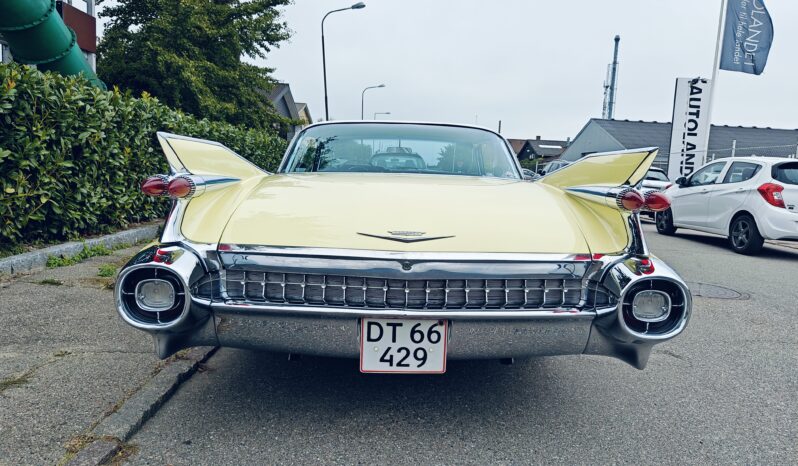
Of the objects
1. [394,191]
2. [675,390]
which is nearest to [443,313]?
[394,191]

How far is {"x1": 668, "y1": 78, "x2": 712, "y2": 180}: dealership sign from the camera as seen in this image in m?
18.6

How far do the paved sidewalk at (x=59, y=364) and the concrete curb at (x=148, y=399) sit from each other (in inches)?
2.9

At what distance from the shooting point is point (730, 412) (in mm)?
2766

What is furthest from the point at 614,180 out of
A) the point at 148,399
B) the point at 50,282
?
the point at 50,282

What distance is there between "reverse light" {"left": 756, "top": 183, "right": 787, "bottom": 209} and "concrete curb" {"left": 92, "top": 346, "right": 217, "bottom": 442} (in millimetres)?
8093

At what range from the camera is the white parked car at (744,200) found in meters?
7.93

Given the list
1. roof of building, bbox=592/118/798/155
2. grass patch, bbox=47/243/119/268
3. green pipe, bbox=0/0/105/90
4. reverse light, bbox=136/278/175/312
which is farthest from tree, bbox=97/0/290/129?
roof of building, bbox=592/118/798/155

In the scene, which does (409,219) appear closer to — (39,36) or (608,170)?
(608,170)

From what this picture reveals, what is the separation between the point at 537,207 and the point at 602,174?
1.38 feet

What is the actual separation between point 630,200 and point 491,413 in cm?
116

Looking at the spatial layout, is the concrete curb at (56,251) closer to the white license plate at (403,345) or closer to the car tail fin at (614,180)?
the white license plate at (403,345)

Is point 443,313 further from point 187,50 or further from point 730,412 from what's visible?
point 187,50

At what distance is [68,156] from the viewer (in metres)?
5.68

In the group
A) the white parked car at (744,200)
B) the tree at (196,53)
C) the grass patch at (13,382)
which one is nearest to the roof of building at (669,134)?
the tree at (196,53)
